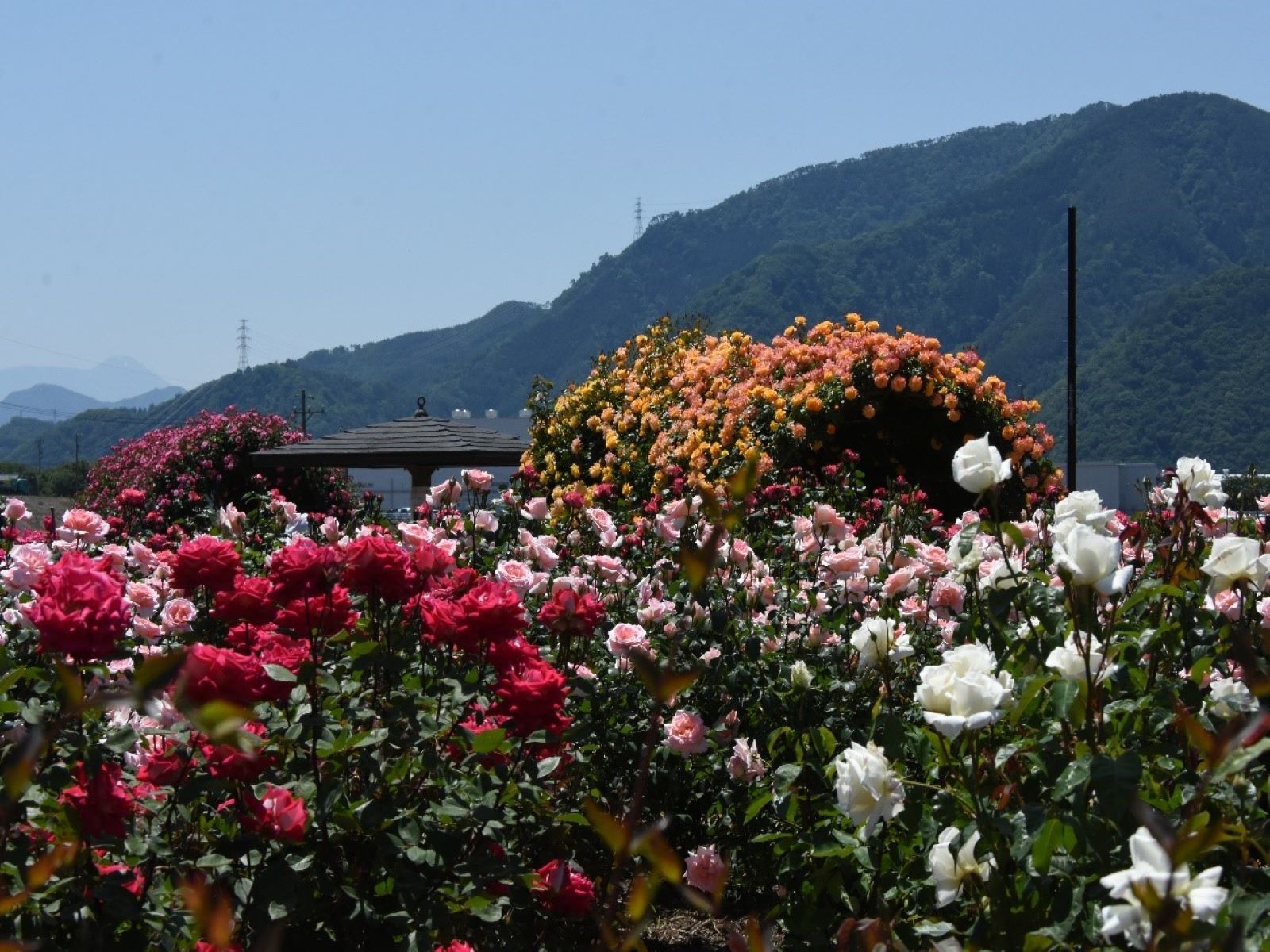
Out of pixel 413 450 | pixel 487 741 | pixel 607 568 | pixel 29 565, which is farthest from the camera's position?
pixel 413 450

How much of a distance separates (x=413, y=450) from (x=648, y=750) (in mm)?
11912

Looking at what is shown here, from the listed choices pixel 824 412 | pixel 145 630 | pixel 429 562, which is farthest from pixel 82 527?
pixel 824 412

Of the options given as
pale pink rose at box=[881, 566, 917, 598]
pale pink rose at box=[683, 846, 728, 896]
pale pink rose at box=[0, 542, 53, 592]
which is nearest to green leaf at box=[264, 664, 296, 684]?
pale pink rose at box=[0, 542, 53, 592]

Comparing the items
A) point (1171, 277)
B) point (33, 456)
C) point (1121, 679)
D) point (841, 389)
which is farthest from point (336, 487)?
point (33, 456)

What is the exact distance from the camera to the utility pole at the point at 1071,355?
18.2 metres

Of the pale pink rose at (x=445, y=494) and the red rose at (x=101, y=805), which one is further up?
the pale pink rose at (x=445, y=494)

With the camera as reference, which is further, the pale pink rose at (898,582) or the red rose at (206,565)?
the pale pink rose at (898,582)

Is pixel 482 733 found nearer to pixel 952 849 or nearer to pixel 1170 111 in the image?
pixel 952 849

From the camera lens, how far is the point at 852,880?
2.44 metres

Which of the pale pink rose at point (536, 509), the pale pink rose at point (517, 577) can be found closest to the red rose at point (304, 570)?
the pale pink rose at point (517, 577)

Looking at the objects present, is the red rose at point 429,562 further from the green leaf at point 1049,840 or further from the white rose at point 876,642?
the green leaf at point 1049,840

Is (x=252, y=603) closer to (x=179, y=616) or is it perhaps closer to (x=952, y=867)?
(x=179, y=616)

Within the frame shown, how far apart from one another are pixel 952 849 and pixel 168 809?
1.35m

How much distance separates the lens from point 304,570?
2.41m
